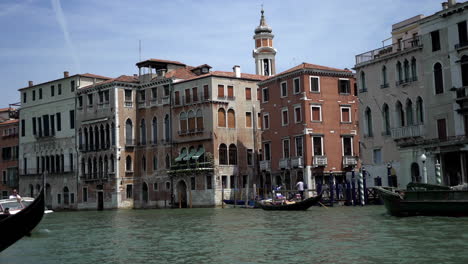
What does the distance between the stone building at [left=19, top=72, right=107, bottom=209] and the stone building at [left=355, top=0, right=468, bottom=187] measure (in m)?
23.5

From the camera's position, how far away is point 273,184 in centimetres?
3994

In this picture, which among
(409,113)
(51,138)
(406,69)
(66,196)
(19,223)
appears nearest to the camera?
(19,223)

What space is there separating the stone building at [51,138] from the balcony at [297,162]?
716 inches

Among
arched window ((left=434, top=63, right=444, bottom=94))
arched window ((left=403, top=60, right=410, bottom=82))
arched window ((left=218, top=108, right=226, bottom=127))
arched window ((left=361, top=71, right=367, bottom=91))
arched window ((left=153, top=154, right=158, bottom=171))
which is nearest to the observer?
arched window ((left=434, top=63, right=444, bottom=94))

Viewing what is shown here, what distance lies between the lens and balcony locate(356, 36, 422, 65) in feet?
102

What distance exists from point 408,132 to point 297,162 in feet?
27.1

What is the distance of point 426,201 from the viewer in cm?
2170

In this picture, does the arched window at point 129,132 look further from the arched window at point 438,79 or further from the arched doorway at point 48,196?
the arched window at point 438,79

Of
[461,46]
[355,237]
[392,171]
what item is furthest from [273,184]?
[355,237]

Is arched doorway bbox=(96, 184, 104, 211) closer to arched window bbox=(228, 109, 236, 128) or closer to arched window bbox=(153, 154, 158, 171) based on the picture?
arched window bbox=(153, 154, 158, 171)

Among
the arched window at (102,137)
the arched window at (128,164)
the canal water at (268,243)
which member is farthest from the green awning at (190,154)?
the canal water at (268,243)

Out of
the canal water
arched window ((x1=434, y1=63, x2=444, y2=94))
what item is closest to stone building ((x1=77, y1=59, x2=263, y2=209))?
arched window ((x1=434, y1=63, x2=444, y2=94))

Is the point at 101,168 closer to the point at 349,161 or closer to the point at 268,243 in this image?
the point at 349,161

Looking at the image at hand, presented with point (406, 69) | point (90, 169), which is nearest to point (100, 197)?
point (90, 169)
